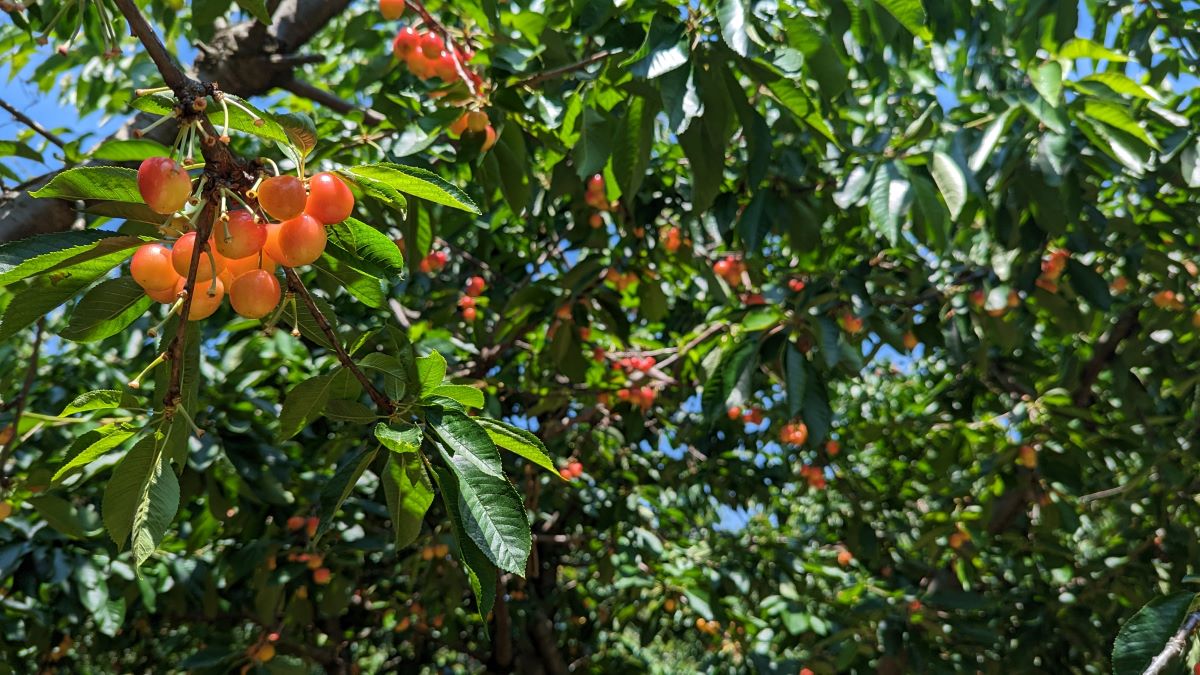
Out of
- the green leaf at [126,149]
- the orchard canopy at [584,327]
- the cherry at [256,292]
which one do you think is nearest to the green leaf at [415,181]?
the orchard canopy at [584,327]

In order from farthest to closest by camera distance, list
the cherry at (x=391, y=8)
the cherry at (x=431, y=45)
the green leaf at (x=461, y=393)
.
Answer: the cherry at (x=391, y=8), the cherry at (x=431, y=45), the green leaf at (x=461, y=393)

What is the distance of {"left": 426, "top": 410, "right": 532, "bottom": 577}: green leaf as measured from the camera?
79cm

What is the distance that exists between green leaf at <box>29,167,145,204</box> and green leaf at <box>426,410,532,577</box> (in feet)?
1.08

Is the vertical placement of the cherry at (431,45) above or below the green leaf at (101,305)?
above

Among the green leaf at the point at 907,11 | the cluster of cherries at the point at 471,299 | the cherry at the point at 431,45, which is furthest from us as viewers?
the cluster of cherries at the point at 471,299

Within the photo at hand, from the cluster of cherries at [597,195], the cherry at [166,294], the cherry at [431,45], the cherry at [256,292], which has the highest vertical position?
the cluster of cherries at [597,195]

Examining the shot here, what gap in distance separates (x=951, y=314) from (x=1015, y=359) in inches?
27.0

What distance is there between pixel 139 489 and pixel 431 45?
1.08 m

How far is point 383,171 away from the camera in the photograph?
0.84 m

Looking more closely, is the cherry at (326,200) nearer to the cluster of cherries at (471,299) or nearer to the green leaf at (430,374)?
the green leaf at (430,374)

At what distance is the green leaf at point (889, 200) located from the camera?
1.79 m

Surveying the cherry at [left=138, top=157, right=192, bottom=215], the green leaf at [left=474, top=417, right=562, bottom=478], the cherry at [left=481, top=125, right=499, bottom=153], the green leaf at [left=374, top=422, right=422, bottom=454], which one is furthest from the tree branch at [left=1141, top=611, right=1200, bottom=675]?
the cherry at [left=481, top=125, right=499, bottom=153]

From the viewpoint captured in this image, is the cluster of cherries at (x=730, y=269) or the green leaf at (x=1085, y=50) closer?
the green leaf at (x=1085, y=50)

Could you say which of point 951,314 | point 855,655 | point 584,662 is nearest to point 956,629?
point 855,655
